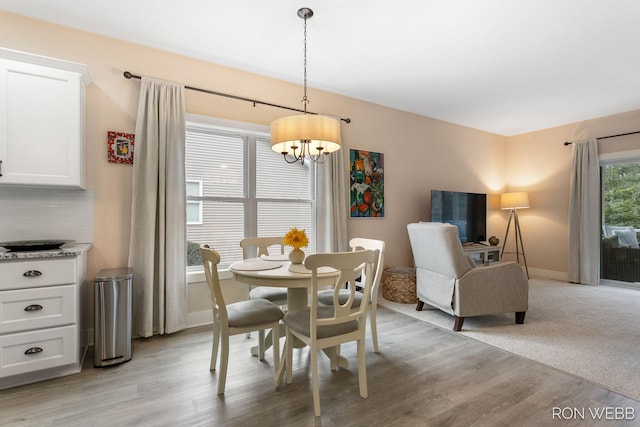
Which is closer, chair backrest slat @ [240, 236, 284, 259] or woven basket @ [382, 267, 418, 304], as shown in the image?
chair backrest slat @ [240, 236, 284, 259]

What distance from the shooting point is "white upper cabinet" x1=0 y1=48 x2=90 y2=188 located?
2.16 m

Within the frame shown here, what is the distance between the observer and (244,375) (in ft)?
7.07

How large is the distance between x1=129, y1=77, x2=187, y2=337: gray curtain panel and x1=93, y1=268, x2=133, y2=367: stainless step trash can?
0.36 meters

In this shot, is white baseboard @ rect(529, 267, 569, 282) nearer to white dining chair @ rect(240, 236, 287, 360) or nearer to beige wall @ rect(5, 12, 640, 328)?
beige wall @ rect(5, 12, 640, 328)

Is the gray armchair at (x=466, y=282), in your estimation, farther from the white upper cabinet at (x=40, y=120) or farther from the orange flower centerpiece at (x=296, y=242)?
the white upper cabinet at (x=40, y=120)

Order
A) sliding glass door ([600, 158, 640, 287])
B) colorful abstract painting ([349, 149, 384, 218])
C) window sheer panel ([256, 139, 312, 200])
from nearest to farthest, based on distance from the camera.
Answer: window sheer panel ([256, 139, 312, 200])
colorful abstract painting ([349, 149, 384, 218])
sliding glass door ([600, 158, 640, 287])

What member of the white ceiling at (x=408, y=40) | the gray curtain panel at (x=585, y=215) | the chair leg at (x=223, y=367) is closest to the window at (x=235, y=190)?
the white ceiling at (x=408, y=40)

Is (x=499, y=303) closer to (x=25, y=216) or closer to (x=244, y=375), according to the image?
(x=244, y=375)

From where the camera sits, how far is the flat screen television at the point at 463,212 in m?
4.73

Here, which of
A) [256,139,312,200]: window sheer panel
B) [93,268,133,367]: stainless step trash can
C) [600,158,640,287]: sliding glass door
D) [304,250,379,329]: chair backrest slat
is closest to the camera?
[304,250,379,329]: chair backrest slat

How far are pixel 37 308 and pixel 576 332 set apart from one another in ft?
14.6

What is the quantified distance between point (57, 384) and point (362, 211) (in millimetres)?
3424

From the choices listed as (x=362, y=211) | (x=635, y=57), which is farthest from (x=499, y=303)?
(x=635, y=57)

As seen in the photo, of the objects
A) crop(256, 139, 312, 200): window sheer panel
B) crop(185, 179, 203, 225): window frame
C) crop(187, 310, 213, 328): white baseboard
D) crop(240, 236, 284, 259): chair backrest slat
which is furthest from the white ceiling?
crop(187, 310, 213, 328): white baseboard
